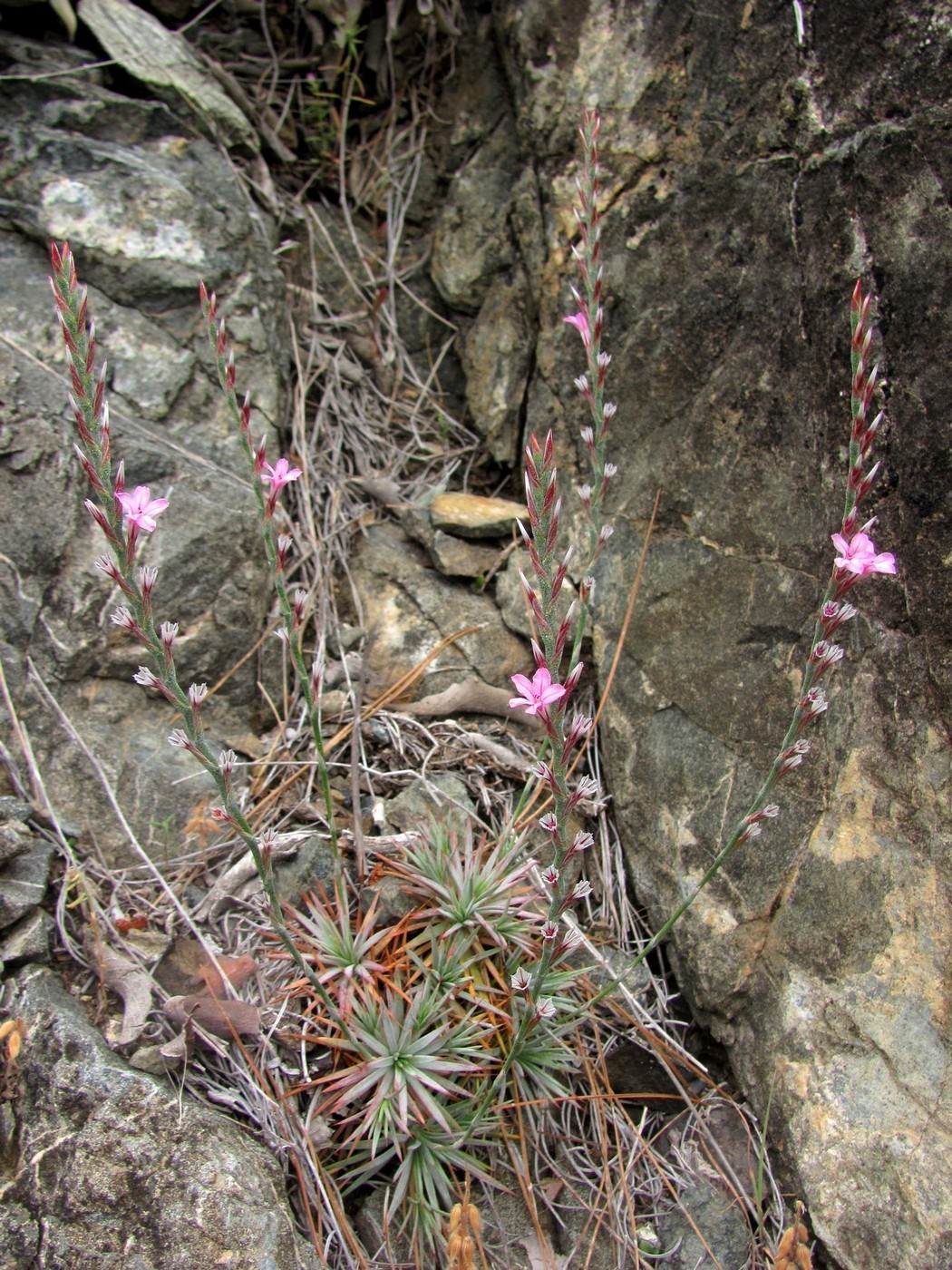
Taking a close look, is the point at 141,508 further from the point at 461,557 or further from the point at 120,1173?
the point at 461,557

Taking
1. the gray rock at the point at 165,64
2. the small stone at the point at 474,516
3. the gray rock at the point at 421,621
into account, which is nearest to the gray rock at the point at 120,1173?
the gray rock at the point at 421,621

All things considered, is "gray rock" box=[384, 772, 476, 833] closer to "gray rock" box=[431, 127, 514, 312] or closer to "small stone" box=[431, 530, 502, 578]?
"small stone" box=[431, 530, 502, 578]

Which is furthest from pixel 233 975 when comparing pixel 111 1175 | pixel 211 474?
pixel 211 474

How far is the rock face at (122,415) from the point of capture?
3.30m

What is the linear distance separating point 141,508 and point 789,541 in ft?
6.93

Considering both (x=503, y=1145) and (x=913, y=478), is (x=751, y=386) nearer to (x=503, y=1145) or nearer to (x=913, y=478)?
(x=913, y=478)

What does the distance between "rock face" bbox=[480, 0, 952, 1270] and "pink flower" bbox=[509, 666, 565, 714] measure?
4.76 feet

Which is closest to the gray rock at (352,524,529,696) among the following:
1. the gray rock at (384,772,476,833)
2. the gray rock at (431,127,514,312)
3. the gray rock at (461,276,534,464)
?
the gray rock at (384,772,476,833)

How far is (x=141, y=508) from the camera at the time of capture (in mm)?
2082

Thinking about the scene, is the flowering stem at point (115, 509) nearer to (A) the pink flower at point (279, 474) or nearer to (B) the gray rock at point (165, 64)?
(A) the pink flower at point (279, 474)

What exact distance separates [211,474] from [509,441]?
1354mm

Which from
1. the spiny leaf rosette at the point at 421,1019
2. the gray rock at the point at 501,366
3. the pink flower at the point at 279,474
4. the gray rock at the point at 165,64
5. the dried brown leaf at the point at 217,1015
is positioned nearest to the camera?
the pink flower at the point at 279,474

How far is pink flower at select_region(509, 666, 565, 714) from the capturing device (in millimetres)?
1834

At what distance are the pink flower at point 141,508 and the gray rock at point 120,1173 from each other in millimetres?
1561
